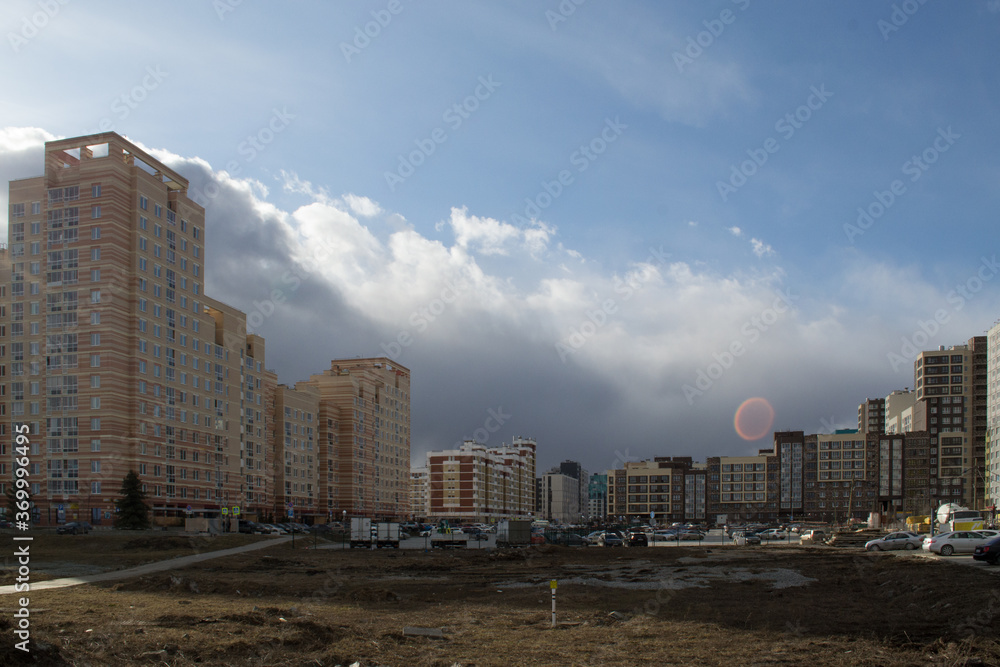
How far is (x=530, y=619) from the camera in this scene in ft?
82.0

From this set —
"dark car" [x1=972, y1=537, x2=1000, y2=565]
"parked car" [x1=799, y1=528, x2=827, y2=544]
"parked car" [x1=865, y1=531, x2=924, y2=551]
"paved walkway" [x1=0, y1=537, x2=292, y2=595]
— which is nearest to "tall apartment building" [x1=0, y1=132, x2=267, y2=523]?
"paved walkway" [x1=0, y1=537, x2=292, y2=595]

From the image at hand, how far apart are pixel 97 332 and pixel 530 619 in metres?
83.7

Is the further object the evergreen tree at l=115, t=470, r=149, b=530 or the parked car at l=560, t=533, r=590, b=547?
the evergreen tree at l=115, t=470, r=149, b=530

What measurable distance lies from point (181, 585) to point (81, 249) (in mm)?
74458

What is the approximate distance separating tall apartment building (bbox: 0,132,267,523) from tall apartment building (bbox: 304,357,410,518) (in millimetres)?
59839

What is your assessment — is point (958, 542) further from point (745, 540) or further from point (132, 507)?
point (132, 507)

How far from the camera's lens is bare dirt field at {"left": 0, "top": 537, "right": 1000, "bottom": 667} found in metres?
18.7

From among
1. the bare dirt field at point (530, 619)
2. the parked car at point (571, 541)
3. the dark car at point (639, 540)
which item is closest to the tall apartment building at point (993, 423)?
the dark car at point (639, 540)

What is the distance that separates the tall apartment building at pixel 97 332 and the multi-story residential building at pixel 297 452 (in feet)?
123

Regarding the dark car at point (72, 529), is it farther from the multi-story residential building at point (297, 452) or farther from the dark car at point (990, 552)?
the dark car at point (990, 552)

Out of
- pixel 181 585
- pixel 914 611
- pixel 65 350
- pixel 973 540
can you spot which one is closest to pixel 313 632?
pixel 181 585

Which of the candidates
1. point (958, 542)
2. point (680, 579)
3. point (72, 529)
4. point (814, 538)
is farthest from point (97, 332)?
point (958, 542)

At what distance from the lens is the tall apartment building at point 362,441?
164 metres

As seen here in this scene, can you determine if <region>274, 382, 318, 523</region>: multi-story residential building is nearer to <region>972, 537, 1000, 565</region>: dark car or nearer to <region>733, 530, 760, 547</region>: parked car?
<region>733, 530, 760, 547</region>: parked car
